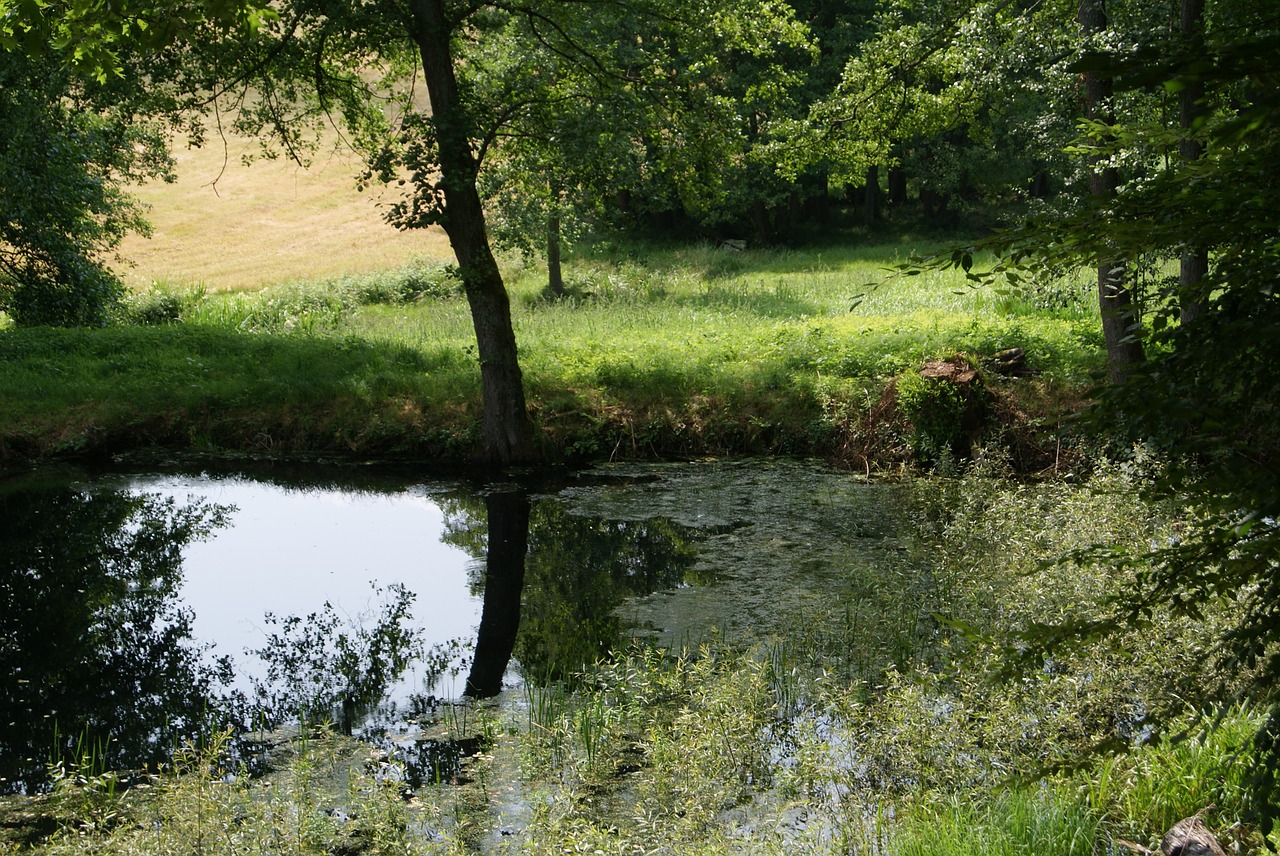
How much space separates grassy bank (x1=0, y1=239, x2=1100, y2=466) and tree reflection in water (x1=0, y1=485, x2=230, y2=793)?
7.83 ft

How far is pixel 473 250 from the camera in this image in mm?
13609

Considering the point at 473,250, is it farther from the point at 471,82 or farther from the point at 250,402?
the point at 250,402

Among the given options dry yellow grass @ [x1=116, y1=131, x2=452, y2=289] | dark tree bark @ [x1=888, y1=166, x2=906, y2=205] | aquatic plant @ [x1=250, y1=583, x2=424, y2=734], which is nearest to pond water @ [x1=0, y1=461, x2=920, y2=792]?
aquatic plant @ [x1=250, y1=583, x2=424, y2=734]

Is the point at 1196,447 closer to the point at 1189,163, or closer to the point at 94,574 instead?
the point at 1189,163

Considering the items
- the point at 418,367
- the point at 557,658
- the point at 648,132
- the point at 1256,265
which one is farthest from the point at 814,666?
the point at 418,367

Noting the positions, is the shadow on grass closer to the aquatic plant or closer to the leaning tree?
the leaning tree

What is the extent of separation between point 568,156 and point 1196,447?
1132 cm

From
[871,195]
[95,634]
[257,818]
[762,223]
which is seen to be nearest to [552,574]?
[95,634]

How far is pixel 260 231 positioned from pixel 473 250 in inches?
1189

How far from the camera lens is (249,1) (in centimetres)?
522

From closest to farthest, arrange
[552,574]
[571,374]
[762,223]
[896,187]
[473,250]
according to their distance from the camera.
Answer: [552,574], [473,250], [571,374], [762,223], [896,187]

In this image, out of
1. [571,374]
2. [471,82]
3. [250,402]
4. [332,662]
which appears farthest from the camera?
[250,402]

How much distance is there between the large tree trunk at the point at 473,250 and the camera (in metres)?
12.6

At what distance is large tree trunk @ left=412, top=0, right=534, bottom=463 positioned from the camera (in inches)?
496
